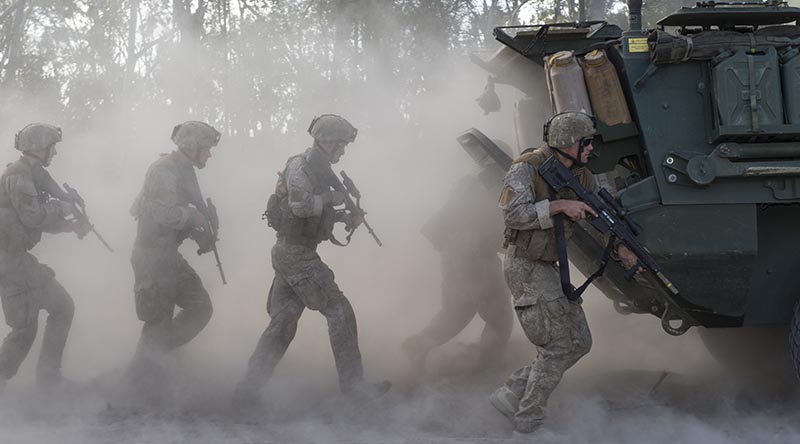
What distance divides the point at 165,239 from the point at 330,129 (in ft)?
4.59

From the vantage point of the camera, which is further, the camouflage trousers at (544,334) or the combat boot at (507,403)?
the combat boot at (507,403)

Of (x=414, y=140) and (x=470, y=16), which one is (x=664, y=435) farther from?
(x=470, y=16)

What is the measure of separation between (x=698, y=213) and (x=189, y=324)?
3.52 meters

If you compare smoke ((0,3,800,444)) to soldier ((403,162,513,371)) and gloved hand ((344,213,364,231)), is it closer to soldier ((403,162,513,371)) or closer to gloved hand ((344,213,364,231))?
soldier ((403,162,513,371))

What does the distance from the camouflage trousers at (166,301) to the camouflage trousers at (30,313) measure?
2.02 ft

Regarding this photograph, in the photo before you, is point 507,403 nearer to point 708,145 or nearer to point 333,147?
point 708,145

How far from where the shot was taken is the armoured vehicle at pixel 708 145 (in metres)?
5.31

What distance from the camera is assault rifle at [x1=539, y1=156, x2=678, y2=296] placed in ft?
17.0

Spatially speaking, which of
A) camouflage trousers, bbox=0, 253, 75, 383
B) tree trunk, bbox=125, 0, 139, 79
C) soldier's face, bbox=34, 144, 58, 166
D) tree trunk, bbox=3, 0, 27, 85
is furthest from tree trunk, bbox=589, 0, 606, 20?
tree trunk, bbox=3, 0, 27, 85

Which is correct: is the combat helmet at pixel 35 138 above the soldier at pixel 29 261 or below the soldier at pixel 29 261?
above

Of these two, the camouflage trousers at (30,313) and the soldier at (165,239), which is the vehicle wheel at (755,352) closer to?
the soldier at (165,239)

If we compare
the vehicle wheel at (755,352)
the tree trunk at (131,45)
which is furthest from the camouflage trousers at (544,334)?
the tree trunk at (131,45)

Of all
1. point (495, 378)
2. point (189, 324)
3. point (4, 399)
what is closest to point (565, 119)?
point (495, 378)

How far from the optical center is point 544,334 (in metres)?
5.28
